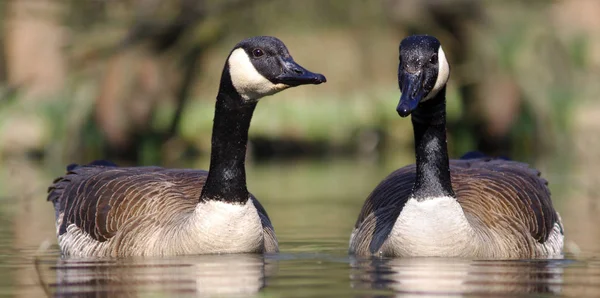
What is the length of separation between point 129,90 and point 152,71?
837mm

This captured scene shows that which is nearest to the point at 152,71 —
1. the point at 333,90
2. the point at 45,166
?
the point at 45,166

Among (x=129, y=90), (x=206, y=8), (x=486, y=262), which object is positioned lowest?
(x=486, y=262)

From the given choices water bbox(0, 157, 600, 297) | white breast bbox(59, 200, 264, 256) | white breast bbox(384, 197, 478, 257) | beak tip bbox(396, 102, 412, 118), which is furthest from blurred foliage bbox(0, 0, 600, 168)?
beak tip bbox(396, 102, 412, 118)

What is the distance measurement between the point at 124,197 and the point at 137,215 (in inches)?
12.0

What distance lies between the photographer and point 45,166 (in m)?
25.9

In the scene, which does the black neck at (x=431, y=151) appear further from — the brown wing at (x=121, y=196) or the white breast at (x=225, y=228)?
the brown wing at (x=121, y=196)

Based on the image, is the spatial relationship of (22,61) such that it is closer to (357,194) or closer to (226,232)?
(357,194)

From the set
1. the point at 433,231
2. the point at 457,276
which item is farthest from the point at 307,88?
the point at 457,276

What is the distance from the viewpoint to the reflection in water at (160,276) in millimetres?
8276

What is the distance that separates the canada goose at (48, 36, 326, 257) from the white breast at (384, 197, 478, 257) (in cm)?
129

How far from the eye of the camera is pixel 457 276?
347 inches

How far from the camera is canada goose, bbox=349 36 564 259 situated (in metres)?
9.88

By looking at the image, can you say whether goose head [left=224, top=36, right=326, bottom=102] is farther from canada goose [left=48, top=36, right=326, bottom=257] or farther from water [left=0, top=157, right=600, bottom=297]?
water [left=0, top=157, right=600, bottom=297]

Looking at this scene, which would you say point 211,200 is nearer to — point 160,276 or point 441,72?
point 160,276
